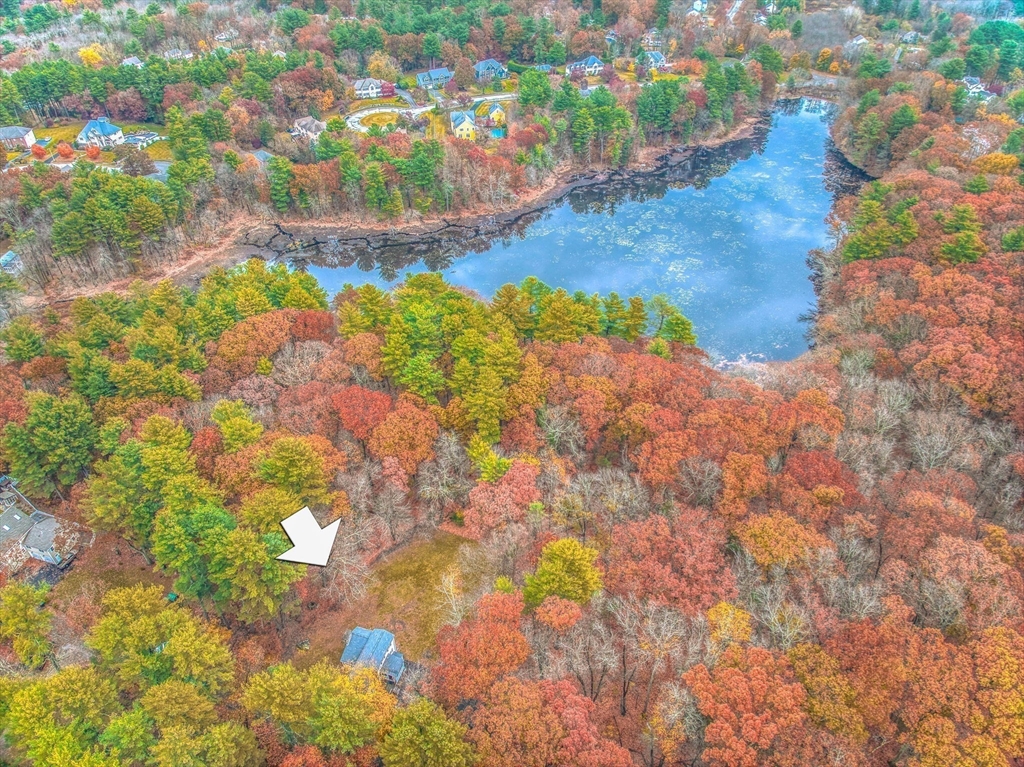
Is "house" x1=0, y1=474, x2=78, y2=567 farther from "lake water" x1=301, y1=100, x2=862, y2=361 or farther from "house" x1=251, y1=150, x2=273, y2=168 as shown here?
"house" x1=251, y1=150, x2=273, y2=168

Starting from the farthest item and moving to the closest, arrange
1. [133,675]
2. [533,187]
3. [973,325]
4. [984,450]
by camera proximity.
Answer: [533,187] → [973,325] → [984,450] → [133,675]

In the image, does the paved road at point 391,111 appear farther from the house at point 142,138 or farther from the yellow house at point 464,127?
the house at point 142,138

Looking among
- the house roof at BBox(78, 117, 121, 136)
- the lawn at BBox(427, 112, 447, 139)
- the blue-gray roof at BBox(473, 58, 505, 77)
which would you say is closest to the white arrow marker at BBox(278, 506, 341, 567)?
the lawn at BBox(427, 112, 447, 139)

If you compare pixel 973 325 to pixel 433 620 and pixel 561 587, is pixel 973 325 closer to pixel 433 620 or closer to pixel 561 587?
pixel 561 587

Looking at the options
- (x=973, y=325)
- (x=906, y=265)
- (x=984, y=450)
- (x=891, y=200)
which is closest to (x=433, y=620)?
(x=984, y=450)

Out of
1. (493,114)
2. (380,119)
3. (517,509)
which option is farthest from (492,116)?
(517,509)
